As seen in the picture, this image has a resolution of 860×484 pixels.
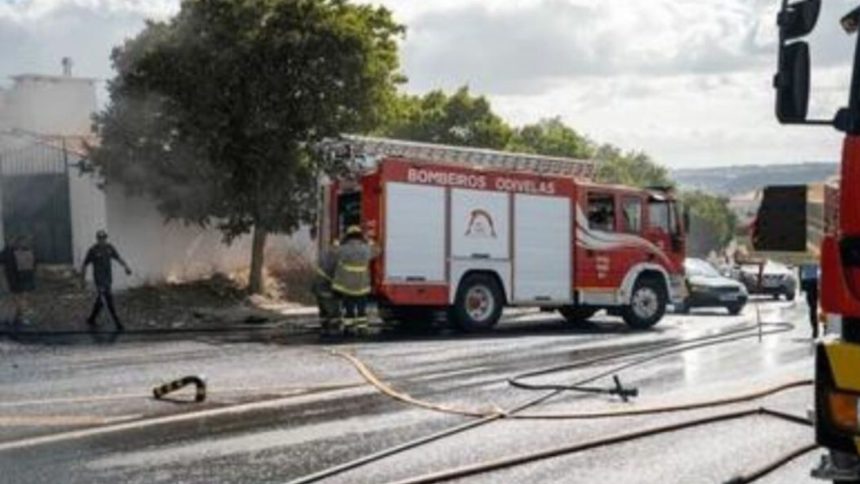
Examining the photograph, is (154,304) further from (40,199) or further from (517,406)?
(517,406)

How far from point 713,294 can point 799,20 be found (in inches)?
836

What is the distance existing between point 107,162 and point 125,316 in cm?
313

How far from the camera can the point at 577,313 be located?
2067 cm

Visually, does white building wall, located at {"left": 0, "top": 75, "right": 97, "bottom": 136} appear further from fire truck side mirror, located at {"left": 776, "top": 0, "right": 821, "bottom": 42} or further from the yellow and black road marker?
fire truck side mirror, located at {"left": 776, "top": 0, "right": 821, "bottom": 42}

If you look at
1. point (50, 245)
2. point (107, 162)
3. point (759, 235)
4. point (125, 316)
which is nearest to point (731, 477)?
point (759, 235)

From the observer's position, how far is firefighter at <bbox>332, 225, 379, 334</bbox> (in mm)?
16844

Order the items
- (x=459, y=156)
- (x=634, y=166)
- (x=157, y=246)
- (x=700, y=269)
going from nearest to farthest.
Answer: (x=459, y=156) < (x=157, y=246) < (x=700, y=269) < (x=634, y=166)

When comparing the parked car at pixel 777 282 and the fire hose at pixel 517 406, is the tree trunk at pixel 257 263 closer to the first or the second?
the fire hose at pixel 517 406

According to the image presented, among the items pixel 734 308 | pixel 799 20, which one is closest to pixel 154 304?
pixel 734 308

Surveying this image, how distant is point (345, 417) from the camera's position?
9.07 metres

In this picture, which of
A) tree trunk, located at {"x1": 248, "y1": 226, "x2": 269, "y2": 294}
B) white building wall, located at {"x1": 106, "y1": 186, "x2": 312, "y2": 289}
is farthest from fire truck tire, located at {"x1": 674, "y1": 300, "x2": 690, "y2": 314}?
white building wall, located at {"x1": 106, "y1": 186, "x2": 312, "y2": 289}

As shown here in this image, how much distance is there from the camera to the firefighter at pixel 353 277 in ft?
55.3

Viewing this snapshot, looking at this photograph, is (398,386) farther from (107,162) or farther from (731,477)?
(107,162)

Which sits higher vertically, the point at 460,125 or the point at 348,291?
the point at 460,125
